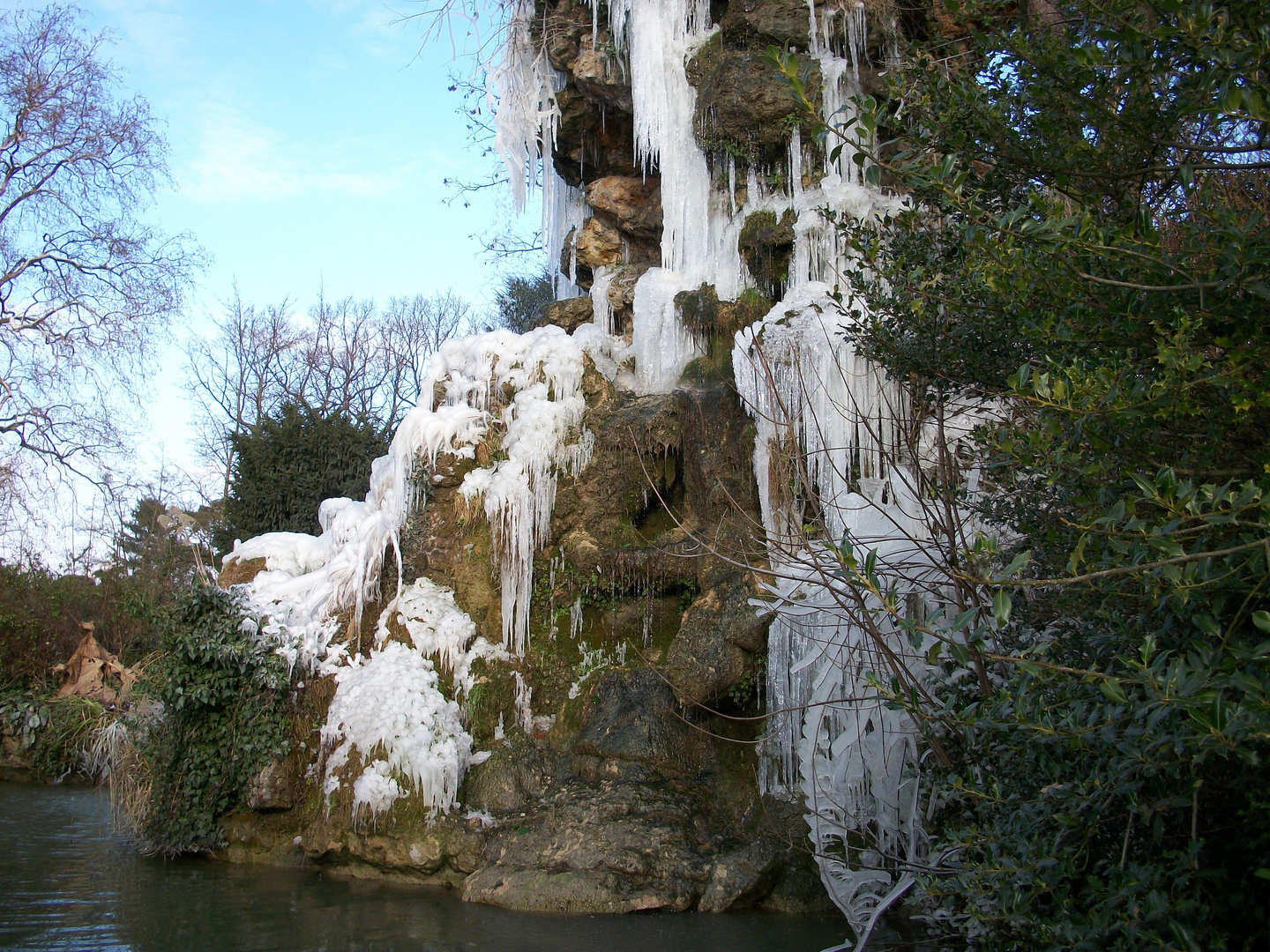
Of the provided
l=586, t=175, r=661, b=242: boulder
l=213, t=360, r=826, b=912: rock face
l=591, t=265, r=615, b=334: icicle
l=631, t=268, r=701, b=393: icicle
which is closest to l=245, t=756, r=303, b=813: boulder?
l=213, t=360, r=826, b=912: rock face

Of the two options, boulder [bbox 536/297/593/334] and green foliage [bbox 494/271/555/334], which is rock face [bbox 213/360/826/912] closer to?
boulder [bbox 536/297/593/334]

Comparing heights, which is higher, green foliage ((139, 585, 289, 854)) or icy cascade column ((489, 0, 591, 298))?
icy cascade column ((489, 0, 591, 298))

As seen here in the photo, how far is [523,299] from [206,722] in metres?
13.6

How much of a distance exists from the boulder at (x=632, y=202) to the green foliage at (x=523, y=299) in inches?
248

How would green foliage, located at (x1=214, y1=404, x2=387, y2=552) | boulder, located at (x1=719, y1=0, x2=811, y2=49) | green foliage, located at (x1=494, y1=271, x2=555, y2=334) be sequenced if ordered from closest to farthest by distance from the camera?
boulder, located at (x1=719, y1=0, x2=811, y2=49) < green foliage, located at (x1=214, y1=404, x2=387, y2=552) < green foliage, located at (x1=494, y1=271, x2=555, y2=334)

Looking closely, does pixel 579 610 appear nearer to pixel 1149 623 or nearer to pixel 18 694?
pixel 1149 623

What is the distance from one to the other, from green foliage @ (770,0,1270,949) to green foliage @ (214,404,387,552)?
11.7 metres

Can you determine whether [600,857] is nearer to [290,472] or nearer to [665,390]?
[665,390]

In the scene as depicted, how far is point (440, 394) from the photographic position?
35.1ft

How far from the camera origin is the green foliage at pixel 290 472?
13734 mm

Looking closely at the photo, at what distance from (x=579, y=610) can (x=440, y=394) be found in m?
3.18

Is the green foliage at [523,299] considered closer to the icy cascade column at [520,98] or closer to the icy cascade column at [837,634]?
the icy cascade column at [520,98]

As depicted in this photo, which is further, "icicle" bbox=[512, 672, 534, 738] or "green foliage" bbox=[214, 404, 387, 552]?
"green foliage" bbox=[214, 404, 387, 552]

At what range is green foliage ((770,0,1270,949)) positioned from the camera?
7.56 ft
